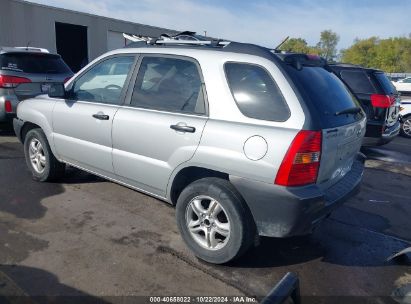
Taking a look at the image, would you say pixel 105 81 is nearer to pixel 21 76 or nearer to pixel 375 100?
pixel 21 76

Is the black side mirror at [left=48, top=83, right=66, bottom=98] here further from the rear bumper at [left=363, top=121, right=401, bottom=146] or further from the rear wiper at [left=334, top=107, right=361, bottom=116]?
the rear bumper at [left=363, top=121, right=401, bottom=146]

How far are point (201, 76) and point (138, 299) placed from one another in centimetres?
189

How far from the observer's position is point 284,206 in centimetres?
277

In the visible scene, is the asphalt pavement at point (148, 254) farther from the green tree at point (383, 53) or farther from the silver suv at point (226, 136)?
the green tree at point (383, 53)

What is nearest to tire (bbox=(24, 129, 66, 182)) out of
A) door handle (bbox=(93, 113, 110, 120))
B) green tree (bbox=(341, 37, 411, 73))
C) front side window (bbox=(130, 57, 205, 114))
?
door handle (bbox=(93, 113, 110, 120))

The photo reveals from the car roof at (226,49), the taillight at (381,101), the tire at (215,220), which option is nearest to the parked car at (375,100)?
the taillight at (381,101)

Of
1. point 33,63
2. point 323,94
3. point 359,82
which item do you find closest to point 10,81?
point 33,63

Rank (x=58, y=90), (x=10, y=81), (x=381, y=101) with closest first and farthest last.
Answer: (x=58, y=90), (x=10, y=81), (x=381, y=101)

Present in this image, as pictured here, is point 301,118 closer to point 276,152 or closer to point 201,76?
point 276,152

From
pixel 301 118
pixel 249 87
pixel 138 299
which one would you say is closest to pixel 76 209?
pixel 138 299

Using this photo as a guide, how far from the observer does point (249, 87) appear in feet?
9.91

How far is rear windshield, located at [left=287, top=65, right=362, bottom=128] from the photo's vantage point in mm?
2893

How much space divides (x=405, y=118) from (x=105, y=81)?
31.8 ft

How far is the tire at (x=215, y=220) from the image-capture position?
2986 mm
